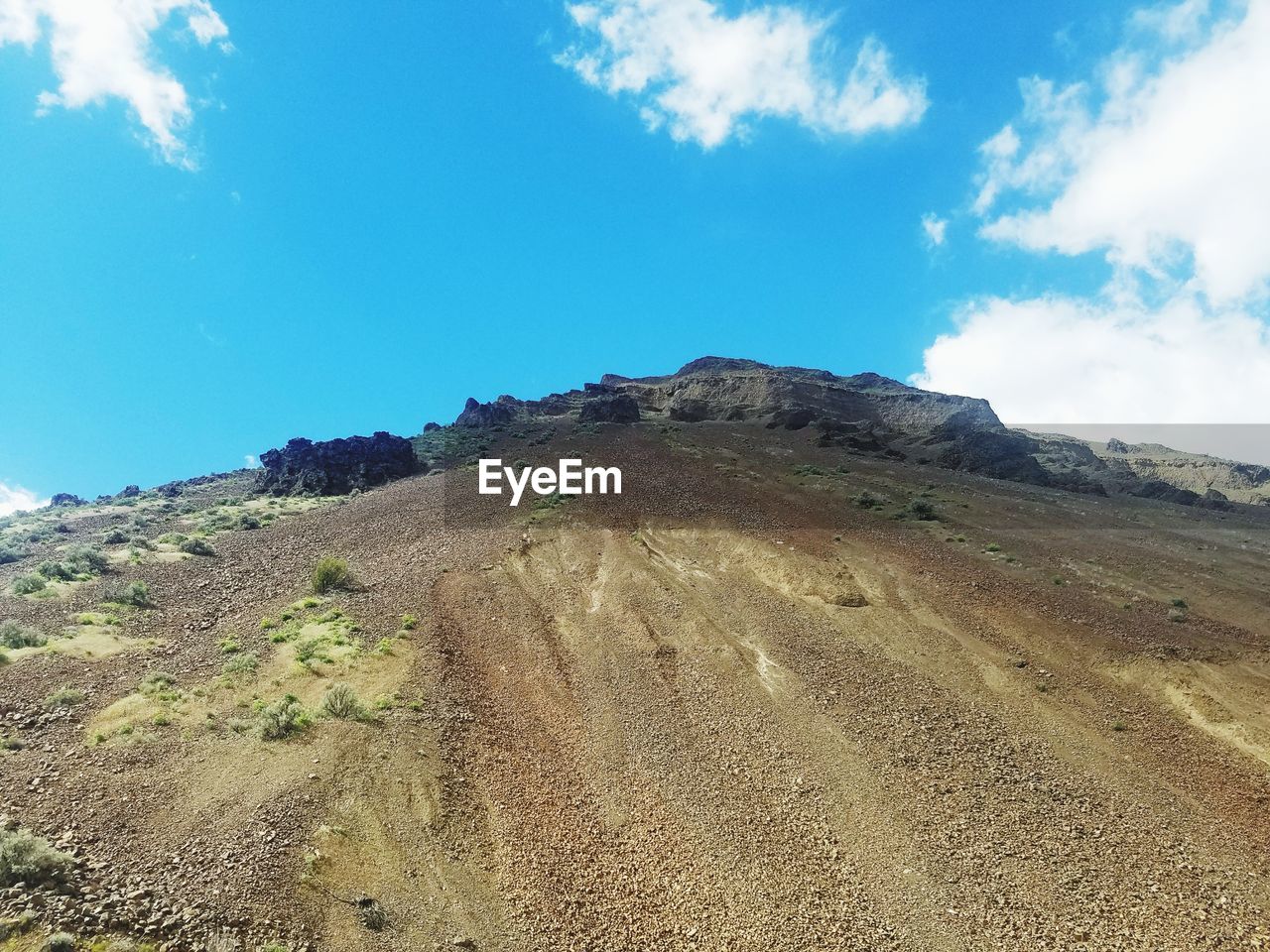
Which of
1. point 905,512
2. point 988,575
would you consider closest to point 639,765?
point 988,575

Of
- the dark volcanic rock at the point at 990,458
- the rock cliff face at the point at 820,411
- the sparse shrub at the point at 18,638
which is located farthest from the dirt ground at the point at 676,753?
the rock cliff face at the point at 820,411

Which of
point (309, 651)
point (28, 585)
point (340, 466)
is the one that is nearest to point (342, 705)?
point (309, 651)

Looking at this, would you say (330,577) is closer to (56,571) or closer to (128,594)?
(128,594)

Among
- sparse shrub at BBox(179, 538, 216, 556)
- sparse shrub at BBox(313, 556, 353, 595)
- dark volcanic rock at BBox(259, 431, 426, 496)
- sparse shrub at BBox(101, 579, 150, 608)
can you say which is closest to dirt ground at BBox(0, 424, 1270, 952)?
sparse shrub at BBox(313, 556, 353, 595)

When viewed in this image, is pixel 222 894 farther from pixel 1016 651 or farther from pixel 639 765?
pixel 1016 651

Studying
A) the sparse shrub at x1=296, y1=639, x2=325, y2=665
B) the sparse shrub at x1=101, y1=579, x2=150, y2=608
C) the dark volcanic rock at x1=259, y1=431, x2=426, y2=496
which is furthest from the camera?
the dark volcanic rock at x1=259, y1=431, x2=426, y2=496

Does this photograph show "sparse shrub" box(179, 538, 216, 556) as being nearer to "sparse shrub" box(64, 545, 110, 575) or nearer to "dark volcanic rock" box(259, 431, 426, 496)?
"sparse shrub" box(64, 545, 110, 575)

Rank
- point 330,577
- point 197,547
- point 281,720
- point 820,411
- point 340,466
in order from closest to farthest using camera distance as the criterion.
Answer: point 281,720 → point 330,577 → point 197,547 → point 340,466 → point 820,411
